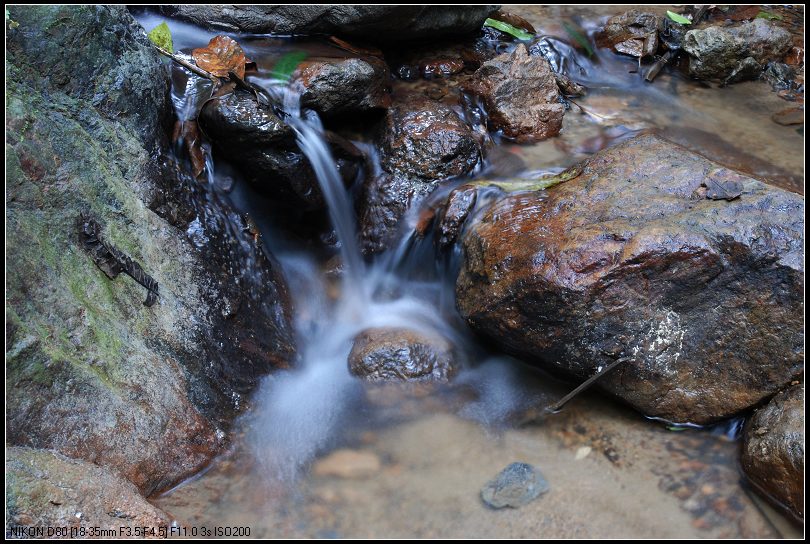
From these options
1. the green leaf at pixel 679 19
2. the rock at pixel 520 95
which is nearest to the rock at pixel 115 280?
the rock at pixel 520 95

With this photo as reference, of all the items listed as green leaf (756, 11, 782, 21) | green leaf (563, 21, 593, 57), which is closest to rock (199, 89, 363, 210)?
green leaf (563, 21, 593, 57)

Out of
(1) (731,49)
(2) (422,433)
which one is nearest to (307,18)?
(2) (422,433)

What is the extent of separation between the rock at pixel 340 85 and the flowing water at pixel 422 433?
134mm

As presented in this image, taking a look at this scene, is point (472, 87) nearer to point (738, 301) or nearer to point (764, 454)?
point (738, 301)

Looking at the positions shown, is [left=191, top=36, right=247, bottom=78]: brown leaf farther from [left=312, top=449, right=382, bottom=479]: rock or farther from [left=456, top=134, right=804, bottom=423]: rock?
[left=312, top=449, right=382, bottom=479]: rock

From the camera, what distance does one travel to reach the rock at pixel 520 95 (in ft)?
17.6

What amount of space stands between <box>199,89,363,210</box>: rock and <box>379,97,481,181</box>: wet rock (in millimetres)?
705

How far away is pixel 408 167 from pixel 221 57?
166 cm

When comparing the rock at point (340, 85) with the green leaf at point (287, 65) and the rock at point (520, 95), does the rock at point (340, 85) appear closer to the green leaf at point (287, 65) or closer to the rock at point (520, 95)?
the green leaf at point (287, 65)

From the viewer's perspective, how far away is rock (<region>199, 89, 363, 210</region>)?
4.13m

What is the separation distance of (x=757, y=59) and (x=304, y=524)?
645cm

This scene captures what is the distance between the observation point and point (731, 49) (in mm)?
6367

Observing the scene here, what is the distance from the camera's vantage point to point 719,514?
9.97 feet

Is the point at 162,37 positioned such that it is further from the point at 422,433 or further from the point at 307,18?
the point at 422,433
